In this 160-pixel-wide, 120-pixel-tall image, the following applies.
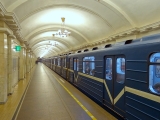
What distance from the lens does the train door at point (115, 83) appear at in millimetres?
5113

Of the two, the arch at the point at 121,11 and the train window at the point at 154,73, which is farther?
the arch at the point at 121,11

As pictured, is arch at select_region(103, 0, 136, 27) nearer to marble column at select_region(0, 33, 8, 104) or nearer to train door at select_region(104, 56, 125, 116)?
train door at select_region(104, 56, 125, 116)

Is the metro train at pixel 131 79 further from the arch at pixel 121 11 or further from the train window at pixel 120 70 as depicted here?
the arch at pixel 121 11

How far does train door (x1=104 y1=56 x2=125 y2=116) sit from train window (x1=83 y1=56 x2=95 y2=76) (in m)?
1.48

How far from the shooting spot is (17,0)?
7.40m

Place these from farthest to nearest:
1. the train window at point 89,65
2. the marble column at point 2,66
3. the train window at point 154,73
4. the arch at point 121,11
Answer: the arch at point 121,11 → the train window at point 89,65 → the marble column at point 2,66 → the train window at point 154,73

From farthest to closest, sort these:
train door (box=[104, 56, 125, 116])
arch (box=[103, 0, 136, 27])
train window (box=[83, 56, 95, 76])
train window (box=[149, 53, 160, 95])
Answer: arch (box=[103, 0, 136, 27])
train window (box=[83, 56, 95, 76])
train door (box=[104, 56, 125, 116])
train window (box=[149, 53, 160, 95])

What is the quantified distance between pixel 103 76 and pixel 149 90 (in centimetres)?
275

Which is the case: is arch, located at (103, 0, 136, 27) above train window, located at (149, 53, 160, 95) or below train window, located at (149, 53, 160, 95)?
above

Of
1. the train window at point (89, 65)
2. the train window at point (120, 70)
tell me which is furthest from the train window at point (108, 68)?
the train window at point (89, 65)

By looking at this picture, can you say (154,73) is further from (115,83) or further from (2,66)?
(2,66)

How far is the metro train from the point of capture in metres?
3.74

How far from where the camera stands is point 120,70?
5.31 m

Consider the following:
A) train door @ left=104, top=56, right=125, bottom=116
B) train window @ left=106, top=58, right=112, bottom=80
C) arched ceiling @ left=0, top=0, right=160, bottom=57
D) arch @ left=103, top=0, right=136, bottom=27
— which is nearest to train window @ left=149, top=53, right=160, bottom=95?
train door @ left=104, top=56, right=125, bottom=116
